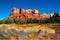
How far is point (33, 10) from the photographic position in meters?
64.6

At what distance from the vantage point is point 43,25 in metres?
20.8

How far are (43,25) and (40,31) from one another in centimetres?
117

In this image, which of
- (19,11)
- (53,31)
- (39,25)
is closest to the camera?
(53,31)

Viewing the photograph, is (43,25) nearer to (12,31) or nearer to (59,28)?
(59,28)

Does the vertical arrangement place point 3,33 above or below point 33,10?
below

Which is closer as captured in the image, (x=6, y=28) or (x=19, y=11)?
(x=6, y=28)

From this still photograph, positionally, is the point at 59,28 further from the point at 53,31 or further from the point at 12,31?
the point at 12,31

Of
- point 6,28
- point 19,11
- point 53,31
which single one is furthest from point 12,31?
point 19,11

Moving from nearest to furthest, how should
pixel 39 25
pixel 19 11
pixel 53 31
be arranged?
1. pixel 53 31
2. pixel 39 25
3. pixel 19 11

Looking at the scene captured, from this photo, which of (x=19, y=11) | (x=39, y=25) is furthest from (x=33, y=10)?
(x=39, y=25)

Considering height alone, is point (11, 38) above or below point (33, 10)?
below

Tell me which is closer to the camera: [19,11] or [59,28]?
[59,28]

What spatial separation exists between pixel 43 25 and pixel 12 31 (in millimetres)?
3838

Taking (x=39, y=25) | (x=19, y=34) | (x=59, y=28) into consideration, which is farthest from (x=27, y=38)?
(x=59, y=28)
